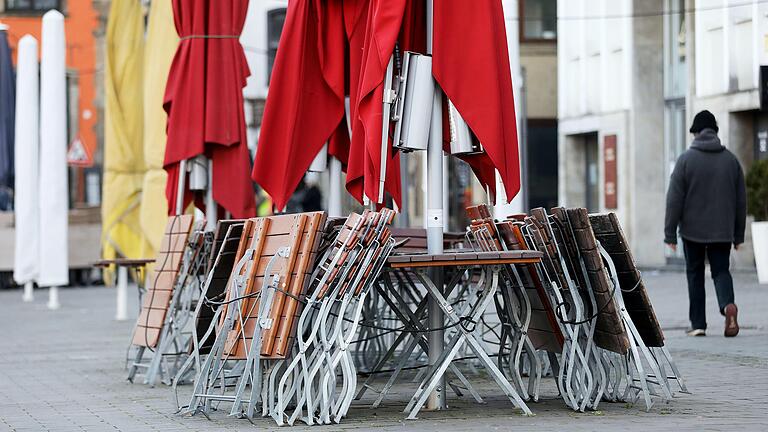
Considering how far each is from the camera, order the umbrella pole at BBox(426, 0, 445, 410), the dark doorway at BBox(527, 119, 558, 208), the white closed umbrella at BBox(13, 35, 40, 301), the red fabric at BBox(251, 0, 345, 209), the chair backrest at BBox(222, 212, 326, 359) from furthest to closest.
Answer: the dark doorway at BBox(527, 119, 558, 208) < the white closed umbrella at BBox(13, 35, 40, 301) < the red fabric at BBox(251, 0, 345, 209) < the umbrella pole at BBox(426, 0, 445, 410) < the chair backrest at BBox(222, 212, 326, 359)

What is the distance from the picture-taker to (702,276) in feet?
39.0

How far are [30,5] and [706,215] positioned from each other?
3158cm

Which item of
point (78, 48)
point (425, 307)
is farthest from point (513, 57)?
point (78, 48)

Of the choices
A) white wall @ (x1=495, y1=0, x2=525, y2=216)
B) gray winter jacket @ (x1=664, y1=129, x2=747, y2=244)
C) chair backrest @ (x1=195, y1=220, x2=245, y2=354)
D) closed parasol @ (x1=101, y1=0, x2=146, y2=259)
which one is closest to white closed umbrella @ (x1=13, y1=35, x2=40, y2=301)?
closed parasol @ (x1=101, y1=0, x2=146, y2=259)

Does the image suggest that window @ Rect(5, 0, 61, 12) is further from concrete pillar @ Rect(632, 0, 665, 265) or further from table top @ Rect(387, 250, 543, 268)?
table top @ Rect(387, 250, 543, 268)

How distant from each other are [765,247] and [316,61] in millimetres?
10743

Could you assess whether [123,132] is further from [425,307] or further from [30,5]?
[30,5]

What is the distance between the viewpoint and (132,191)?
17750 mm

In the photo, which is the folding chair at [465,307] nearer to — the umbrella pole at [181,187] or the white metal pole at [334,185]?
the white metal pole at [334,185]

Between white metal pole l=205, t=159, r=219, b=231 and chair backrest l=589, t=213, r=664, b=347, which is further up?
white metal pole l=205, t=159, r=219, b=231

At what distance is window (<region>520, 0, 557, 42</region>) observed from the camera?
36.5 metres

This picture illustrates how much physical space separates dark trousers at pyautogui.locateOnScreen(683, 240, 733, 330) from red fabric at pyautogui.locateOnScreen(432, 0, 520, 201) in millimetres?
4745

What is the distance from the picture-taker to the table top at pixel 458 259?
7.02 meters

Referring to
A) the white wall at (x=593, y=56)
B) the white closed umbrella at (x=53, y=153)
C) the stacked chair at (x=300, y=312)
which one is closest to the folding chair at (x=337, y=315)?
the stacked chair at (x=300, y=312)
